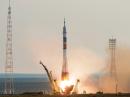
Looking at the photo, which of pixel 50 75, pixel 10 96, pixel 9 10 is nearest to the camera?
pixel 10 96

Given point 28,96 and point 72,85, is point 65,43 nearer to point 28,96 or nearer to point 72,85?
point 72,85

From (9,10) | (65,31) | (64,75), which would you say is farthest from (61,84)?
(9,10)

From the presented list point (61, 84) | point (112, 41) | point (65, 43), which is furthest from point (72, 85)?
point (112, 41)

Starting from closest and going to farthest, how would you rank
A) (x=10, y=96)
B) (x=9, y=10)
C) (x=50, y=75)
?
(x=10, y=96) → (x=9, y=10) → (x=50, y=75)

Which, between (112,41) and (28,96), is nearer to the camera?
(28,96)

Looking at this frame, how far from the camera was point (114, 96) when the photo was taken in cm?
13475

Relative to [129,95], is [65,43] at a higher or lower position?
higher

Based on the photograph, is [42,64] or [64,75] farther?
[42,64]

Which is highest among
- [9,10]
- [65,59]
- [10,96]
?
[9,10]

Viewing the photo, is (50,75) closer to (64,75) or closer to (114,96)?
(64,75)

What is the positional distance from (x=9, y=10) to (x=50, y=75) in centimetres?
2647

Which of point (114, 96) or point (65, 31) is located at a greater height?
point (65, 31)

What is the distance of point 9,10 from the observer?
15988 centimetres

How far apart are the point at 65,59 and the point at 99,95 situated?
1279 inches
